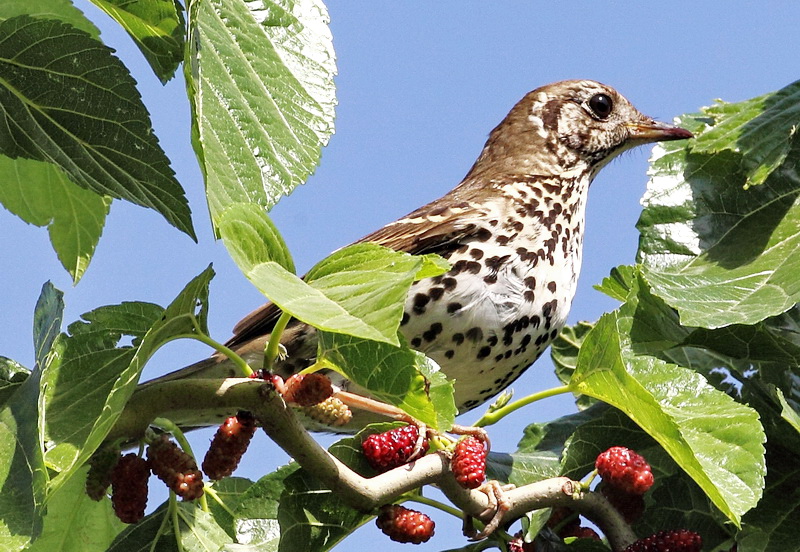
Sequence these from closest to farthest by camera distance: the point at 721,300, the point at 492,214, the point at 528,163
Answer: the point at 721,300 → the point at 492,214 → the point at 528,163

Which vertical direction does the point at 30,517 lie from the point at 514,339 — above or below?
above

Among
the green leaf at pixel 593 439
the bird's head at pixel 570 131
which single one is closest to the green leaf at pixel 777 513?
the green leaf at pixel 593 439

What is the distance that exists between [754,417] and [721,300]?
0.44m

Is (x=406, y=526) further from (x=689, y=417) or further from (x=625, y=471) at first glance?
(x=689, y=417)

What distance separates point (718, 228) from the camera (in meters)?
3.09

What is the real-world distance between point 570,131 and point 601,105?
0.25 meters

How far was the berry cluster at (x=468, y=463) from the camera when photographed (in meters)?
2.21

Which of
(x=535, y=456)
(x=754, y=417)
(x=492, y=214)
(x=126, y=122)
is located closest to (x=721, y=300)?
(x=754, y=417)

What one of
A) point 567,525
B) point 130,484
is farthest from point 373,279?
point 567,525

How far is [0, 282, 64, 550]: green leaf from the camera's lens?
181cm

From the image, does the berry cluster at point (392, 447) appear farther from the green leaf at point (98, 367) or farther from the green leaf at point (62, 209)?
the green leaf at point (62, 209)

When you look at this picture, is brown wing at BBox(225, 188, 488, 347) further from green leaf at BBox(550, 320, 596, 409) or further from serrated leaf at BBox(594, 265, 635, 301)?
serrated leaf at BBox(594, 265, 635, 301)

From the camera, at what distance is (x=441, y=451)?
2260mm

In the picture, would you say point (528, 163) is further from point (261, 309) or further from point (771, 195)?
point (771, 195)
